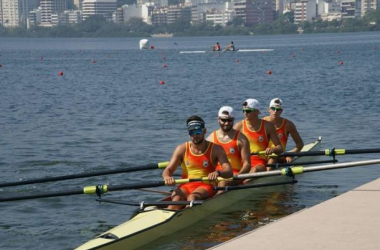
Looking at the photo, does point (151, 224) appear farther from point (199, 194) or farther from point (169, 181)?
point (199, 194)

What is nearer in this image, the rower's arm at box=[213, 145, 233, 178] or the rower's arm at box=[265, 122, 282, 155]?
the rower's arm at box=[213, 145, 233, 178]

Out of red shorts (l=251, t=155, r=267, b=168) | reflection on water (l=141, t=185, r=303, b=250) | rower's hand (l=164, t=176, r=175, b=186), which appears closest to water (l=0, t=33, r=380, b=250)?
reflection on water (l=141, t=185, r=303, b=250)

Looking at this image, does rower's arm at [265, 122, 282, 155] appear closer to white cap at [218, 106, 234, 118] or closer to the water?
the water

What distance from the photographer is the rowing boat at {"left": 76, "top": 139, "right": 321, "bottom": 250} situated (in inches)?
458

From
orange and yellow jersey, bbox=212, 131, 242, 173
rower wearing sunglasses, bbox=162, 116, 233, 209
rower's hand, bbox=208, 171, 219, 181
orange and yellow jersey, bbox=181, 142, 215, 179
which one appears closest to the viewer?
rower's hand, bbox=208, 171, 219, 181

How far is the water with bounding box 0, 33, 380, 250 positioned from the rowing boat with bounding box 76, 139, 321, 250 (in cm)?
18

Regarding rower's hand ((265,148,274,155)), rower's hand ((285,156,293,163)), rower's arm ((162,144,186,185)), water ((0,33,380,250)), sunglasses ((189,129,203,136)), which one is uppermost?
sunglasses ((189,129,203,136))

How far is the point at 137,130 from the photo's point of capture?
27547 millimetres

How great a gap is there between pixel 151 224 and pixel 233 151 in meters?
3.15

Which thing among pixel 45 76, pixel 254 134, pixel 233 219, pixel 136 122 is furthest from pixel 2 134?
pixel 45 76

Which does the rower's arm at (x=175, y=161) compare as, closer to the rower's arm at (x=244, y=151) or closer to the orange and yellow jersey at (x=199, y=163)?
the orange and yellow jersey at (x=199, y=163)

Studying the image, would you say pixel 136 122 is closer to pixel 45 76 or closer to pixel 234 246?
pixel 234 246

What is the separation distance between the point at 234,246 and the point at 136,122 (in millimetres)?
20004

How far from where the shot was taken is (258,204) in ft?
51.9
